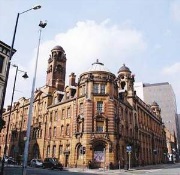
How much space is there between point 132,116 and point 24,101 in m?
29.8

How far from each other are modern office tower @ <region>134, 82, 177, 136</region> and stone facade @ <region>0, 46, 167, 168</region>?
63653 mm

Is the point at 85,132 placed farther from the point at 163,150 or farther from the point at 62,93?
the point at 163,150

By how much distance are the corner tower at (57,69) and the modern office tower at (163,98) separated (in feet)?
247

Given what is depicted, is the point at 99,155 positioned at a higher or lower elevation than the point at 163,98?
lower

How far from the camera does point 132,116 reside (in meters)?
57.7

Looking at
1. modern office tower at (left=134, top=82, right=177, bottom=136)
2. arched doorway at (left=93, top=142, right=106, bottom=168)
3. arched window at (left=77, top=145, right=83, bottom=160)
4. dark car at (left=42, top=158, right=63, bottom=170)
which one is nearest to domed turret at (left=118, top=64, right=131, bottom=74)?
arched doorway at (left=93, top=142, right=106, bottom=168)

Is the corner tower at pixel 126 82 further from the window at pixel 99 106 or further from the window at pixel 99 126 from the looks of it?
the window at pixel 99 126

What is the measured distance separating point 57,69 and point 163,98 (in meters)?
86.6

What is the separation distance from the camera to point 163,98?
443ft

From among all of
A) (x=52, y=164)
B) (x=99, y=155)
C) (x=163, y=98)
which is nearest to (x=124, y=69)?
(x=99, y=155)

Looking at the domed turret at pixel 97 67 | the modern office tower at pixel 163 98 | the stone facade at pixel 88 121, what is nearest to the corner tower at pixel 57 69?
the stone facade at pixel 88 121

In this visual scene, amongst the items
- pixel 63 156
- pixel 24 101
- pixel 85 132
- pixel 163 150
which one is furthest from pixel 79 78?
pixel 163 150

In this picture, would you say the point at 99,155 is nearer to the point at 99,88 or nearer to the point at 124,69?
the point at 99,88

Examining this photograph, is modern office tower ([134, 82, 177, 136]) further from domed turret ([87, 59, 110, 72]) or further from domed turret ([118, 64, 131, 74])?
domed turret ([87, 59, 110, 72])
